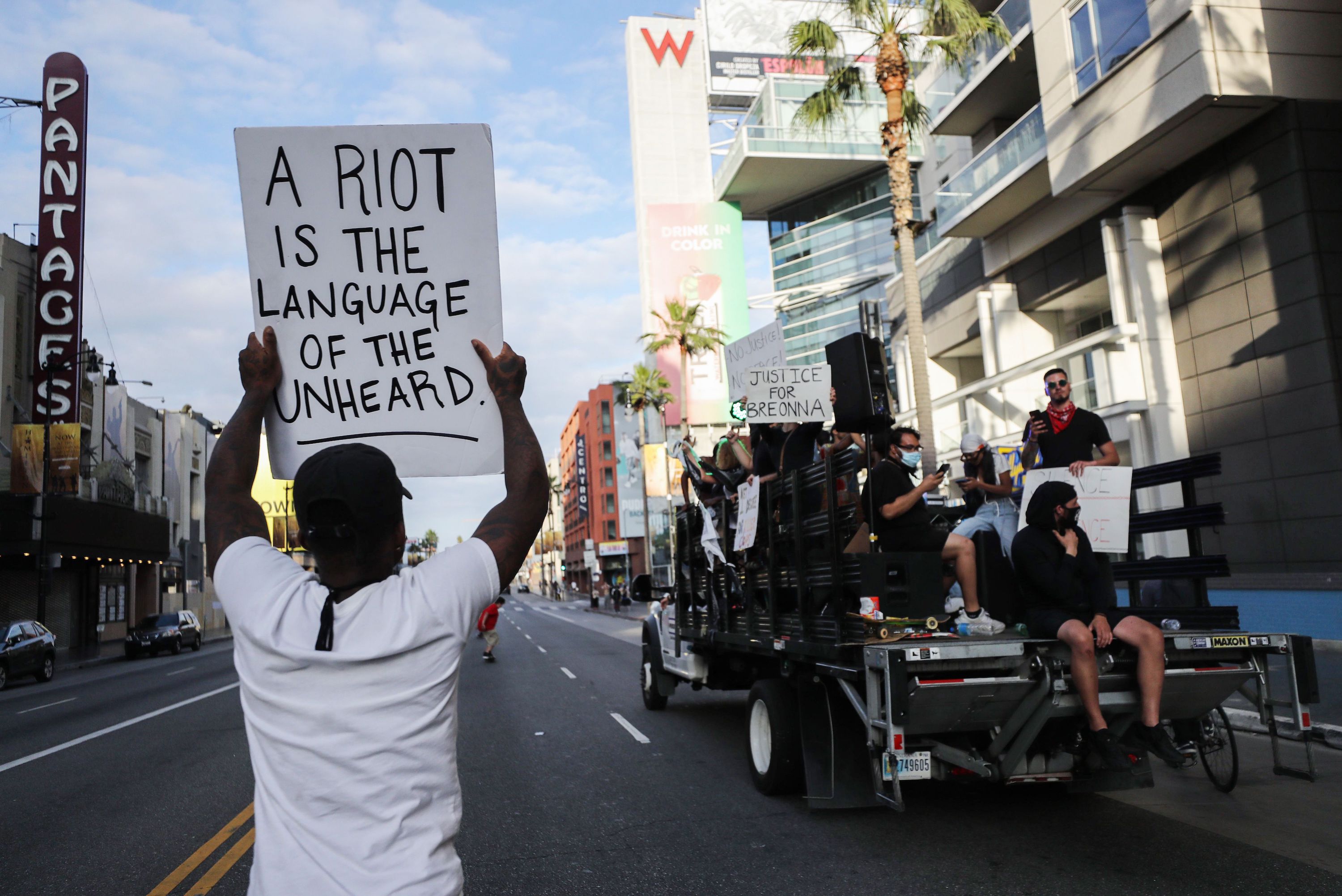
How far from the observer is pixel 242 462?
2514 millimetres

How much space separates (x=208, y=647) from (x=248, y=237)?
3864cm

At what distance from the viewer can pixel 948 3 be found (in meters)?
16.2

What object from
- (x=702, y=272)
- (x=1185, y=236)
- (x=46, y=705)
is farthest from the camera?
(x=702, y=272)

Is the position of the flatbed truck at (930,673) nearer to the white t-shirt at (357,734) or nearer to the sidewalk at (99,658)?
the white t-shirt at (357,734)

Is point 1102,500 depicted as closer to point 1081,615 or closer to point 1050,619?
point 1081,615

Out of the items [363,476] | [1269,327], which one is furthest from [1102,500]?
[1269,327]

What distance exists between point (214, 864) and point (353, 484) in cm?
518

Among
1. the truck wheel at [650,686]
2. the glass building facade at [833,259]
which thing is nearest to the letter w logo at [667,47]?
the glass building facade at [833,259]

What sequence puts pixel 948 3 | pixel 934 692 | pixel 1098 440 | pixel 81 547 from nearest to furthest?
pixel 934 692 < pixel 1098 440 < pixel 948 3 < pixel 81 547

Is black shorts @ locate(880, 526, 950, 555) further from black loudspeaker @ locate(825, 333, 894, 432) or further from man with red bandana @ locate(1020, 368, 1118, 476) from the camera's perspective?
man with red bandana @ locate(1020, 368, 1118, 476)

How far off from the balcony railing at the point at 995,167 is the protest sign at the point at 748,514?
55.0ft

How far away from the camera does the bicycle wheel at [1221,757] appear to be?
686 centimetres

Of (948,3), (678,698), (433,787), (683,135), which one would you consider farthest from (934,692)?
(683,135)

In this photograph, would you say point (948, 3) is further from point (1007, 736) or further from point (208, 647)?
point (208, 647)
